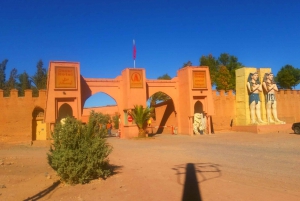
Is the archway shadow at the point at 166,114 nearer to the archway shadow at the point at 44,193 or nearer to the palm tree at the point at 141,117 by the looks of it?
the palm tree at the point at 141,117

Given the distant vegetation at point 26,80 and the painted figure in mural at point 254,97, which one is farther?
the distant vegetation at point 26,80

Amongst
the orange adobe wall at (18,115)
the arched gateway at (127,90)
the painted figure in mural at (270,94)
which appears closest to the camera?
the arched gateway at (127,90)

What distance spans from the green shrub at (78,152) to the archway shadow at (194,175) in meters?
2.43

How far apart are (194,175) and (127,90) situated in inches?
707

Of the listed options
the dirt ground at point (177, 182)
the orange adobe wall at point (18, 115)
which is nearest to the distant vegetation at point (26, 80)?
the orange adobe wall at point (18, 115)

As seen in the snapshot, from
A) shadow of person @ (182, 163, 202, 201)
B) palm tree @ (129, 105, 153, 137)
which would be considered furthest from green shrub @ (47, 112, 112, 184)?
palm tree @ (129, 105, 153, 137)

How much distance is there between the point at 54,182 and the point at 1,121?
722 inches

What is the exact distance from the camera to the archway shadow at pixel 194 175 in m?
6.57

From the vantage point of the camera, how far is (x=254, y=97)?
28469mm

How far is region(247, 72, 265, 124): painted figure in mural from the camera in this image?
28312 mm

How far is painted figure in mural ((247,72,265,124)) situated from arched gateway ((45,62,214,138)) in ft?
12.7

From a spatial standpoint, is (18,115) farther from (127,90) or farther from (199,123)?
(199,123)

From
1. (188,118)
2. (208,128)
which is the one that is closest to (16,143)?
(188,118)

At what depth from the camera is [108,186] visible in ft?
26.7
